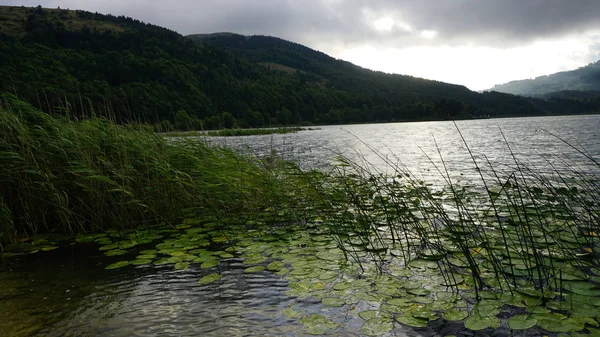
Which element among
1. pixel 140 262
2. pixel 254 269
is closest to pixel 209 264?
pixel 254 269

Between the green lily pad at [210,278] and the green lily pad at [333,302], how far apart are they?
162cm

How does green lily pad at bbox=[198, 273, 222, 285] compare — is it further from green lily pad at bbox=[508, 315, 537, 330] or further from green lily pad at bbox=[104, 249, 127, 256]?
green lily pad at bbox=[508, 315, 537, 330]

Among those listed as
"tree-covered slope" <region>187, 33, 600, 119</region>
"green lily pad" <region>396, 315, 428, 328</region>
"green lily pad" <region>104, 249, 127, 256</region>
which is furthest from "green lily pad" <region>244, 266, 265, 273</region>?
"tree-covered slope" <region>187, 33, 600, 119</region>

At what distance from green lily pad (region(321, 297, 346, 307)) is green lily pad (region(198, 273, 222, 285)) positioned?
1.62 metres

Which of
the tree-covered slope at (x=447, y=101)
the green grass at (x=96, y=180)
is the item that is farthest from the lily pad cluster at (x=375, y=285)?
the tree-covered slope at (x=447, y=101)

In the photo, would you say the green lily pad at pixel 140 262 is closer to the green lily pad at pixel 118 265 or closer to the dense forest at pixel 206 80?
the green lily pad at pixel 118 265

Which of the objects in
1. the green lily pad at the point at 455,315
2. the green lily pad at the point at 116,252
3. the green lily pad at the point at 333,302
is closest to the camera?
the green lily pad at the point at 455,315

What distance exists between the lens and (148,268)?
206 inches

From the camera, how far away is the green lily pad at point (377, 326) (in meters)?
3.35

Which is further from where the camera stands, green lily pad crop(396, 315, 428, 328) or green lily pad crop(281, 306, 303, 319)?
green lily pad crop(281, 306, 303, 319)

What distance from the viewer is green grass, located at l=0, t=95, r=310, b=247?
6.57 m

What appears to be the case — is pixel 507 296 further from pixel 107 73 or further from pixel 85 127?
pixel 107 73

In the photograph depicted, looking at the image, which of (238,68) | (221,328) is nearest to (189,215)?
(221,328)

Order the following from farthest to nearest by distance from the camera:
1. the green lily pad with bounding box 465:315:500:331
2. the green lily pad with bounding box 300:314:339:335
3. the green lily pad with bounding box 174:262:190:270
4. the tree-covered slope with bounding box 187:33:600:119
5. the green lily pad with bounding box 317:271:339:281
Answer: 1. the tree-covered slope with bounding box 187:33:600:119
2. the green lily pad with bounding box 174:262:190:270
3. the green lily pad with bounding box 317:271:339:281
4. the green lily pad with bounding box 300:314:339:335
5. the green lily pad with bounding box 465:315:500:331
